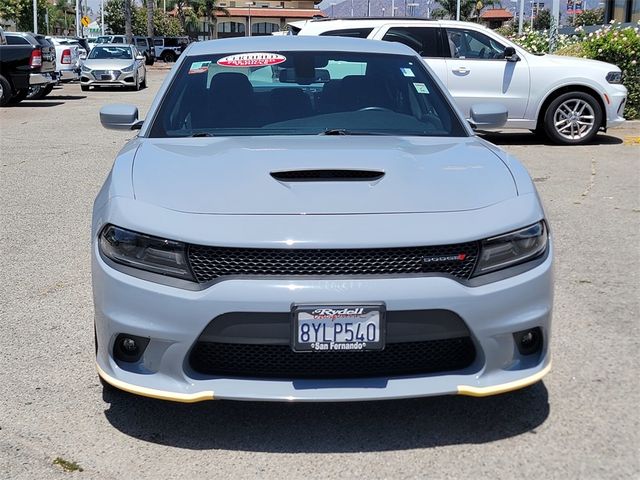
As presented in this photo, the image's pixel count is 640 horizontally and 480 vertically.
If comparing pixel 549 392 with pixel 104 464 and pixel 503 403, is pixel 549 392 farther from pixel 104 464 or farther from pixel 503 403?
pixel 104 464

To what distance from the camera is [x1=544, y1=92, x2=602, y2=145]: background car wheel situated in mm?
12500

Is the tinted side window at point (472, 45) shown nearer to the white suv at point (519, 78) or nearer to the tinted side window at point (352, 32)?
the white suv at point (519, 78)

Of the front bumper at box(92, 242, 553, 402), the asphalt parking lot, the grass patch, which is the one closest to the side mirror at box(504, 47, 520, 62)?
the asphalt parking lot

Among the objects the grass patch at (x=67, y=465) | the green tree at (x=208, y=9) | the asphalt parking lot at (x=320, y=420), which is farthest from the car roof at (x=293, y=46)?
the green tree at (x=208, y=9)

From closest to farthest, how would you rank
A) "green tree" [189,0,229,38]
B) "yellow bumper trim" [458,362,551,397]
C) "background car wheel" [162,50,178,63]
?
1. "yellow bumper trim" [458,362,551,397]
2. "background car wheel" [162,50,178,63]
3. "green tree" [189,0,229,38]

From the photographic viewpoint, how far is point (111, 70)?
86.3 ft

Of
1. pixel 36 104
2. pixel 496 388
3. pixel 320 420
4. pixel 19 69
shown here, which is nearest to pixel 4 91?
pixel 19 69

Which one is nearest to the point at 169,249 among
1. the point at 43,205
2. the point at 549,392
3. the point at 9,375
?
the point at 9,375

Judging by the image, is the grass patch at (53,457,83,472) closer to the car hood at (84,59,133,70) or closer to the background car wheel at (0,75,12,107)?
the background car wheel at (0,75,12,107)

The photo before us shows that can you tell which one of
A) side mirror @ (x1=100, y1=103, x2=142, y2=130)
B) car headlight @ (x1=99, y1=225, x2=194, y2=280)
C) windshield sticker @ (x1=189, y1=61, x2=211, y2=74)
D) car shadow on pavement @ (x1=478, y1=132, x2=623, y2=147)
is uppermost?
windshield sticker @ (x1=189, y1=61, x2=211, y2=74)

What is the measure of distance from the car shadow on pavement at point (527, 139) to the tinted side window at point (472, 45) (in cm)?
141

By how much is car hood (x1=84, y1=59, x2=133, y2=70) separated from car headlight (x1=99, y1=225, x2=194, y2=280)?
2417 centimetres

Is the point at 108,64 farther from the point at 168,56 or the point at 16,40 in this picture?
the point at 168,56

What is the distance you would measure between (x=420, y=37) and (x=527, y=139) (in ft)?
8.36
